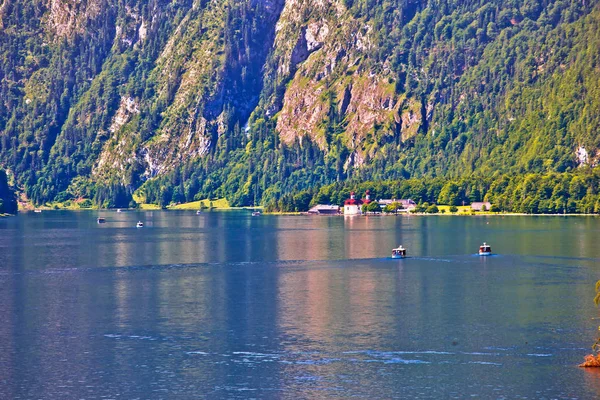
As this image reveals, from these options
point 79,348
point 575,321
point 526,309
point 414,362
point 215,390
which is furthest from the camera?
point 526,309

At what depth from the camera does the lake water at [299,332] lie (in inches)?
3450

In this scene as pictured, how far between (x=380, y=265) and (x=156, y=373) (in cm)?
8900

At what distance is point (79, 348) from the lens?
333 ft

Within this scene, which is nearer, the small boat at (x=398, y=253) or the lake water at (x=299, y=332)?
the lake water at (x=299, y=332)

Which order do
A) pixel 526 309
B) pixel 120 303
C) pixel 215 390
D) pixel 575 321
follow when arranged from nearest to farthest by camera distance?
pixel 215 390
pixel 575 321
pixel 526 309
pixel 120 303

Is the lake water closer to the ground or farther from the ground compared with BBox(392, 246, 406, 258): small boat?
closer to the ground

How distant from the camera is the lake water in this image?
87.6 m

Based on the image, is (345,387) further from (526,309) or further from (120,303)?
(120,303)

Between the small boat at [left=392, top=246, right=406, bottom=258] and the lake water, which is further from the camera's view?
the small boat at [left=392, top=246, right=406, bottom=258]

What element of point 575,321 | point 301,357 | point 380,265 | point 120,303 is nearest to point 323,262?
point 380,265

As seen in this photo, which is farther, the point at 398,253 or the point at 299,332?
the point at 398,253

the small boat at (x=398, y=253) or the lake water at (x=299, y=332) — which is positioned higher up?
the small boat at (x=398, y=253)

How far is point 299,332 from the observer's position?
4274 inches

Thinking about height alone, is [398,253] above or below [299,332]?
above
